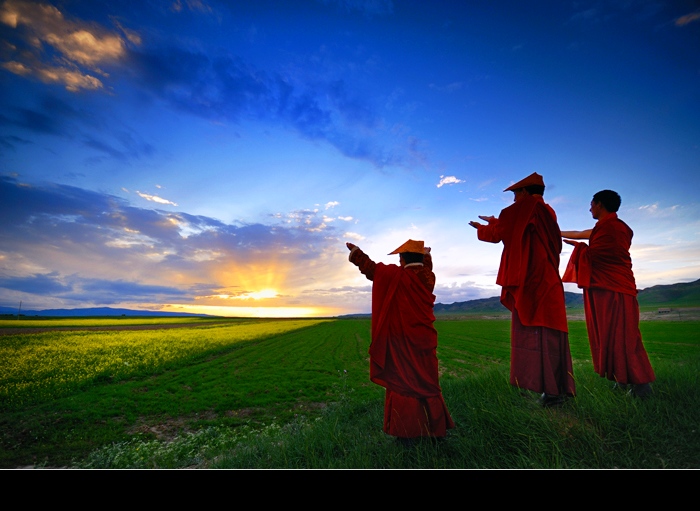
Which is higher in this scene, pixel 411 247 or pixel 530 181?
pixel 530 181

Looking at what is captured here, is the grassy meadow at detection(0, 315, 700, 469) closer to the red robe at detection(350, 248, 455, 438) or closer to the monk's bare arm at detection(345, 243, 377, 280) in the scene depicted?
the red robe at detection(350, 248, 455, 438)

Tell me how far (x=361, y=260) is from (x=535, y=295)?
2231 mm

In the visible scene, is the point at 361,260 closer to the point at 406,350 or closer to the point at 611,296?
the point at 406,350

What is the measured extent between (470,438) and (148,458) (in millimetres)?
5541

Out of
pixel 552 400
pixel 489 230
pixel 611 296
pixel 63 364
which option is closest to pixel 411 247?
pixel 489 230

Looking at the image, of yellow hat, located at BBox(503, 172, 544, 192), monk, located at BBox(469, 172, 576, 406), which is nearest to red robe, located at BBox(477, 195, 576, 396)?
monk, located at BBox(469, 172, 576, 406)

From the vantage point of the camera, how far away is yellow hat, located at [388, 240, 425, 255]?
11.3ft

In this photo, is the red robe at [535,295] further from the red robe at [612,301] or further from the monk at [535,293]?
the red robe at [612,301]

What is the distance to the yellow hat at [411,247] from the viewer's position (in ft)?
11.3

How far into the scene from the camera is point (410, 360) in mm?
3182

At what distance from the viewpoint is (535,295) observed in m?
3.49

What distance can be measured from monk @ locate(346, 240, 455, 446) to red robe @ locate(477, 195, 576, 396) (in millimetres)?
1122

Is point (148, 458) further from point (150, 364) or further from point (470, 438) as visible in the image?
point (150, 364)

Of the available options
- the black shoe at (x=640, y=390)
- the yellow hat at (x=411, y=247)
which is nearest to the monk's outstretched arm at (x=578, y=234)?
the black shoe at (x=640, y=390)
